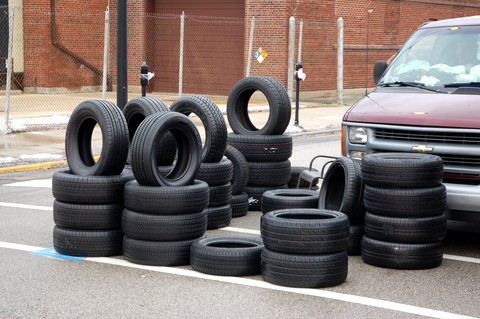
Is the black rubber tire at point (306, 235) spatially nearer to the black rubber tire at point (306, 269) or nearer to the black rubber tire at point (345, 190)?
the black rubber tire at point (306, 269)

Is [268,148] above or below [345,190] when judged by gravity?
above

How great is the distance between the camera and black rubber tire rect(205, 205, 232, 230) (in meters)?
9.66

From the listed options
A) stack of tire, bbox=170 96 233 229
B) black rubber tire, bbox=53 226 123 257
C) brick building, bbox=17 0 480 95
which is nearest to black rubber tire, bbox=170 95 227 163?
stack of tire, bbox=170 96 233 229

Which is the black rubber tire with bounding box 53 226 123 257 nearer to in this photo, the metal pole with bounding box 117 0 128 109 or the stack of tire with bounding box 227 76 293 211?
the stack of tire with bounding box 227 76 293 211

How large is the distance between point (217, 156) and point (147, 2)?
22.5 meters

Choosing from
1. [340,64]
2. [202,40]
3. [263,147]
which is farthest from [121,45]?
[202,40]

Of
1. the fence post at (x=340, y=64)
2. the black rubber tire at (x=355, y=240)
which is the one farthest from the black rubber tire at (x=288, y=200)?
the fence post at (x=340, y=64)

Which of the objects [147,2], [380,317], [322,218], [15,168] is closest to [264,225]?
[322,218]

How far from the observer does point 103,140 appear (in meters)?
8.45

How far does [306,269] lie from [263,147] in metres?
3.56

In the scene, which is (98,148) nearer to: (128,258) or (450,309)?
(128,258)

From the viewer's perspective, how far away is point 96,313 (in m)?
6.61

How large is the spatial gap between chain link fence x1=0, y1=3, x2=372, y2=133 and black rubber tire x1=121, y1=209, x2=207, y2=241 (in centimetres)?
1936

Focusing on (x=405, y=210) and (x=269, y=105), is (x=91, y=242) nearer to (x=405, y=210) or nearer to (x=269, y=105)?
(x=405, y=210)
